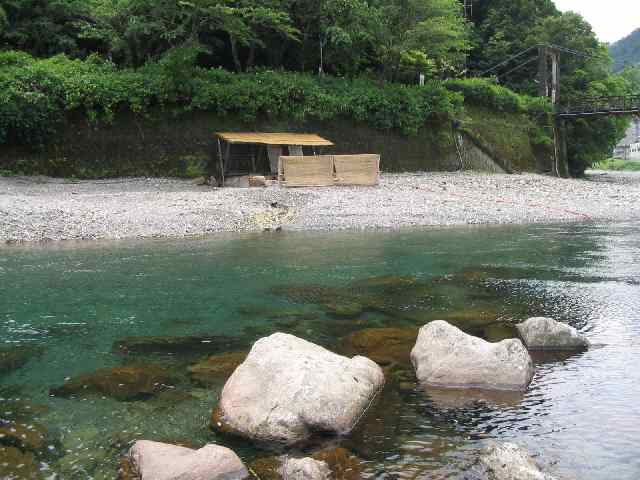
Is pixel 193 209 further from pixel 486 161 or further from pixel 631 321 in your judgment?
pixel 486 161

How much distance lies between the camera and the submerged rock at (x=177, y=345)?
7883mm

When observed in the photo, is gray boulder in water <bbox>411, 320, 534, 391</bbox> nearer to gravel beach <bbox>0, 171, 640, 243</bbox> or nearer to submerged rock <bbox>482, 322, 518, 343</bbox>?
submerged rock <bbox>482, 322, 518, 343</bbox>

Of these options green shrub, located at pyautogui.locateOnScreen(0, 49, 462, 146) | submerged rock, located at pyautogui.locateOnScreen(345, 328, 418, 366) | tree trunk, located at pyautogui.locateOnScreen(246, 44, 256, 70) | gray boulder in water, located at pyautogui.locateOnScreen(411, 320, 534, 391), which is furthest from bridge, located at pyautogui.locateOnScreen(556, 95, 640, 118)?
gray boulder in water, located at pyautogui.locateOnScreen(411, 320, 534, 391)

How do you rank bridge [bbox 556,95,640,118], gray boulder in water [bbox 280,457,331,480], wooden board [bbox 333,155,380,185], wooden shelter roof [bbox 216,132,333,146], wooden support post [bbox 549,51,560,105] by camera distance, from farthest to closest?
wooden support post [bbox 549,51,560,105] < bridge [bbox 556,95,640,118] < wooden shelter roof [bbox 216,132,333,146] < wooden board [bbox 333,155,380,185] < gray boulder in water [bbox 280,457,331,480]

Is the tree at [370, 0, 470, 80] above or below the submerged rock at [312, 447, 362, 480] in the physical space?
above

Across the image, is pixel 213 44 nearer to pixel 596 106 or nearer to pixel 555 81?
pixel 555 81

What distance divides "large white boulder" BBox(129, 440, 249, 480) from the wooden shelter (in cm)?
2264

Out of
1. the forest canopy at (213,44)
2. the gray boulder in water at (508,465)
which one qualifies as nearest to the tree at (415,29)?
the forest canopy at (213,44)

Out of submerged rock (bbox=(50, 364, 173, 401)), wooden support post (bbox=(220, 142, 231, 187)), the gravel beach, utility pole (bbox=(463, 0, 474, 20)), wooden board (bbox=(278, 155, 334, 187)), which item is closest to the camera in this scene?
submerged rock (bbox=(50, 364, 173, 401))

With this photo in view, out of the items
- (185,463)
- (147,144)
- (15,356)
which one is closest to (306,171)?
(147,144)

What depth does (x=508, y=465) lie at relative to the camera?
4523 millimetres

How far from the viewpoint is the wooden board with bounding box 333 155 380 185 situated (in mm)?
26281

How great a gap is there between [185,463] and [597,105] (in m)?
45.4

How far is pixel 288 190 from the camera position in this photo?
949 inches
